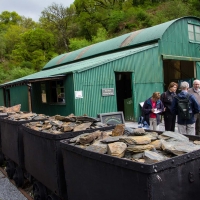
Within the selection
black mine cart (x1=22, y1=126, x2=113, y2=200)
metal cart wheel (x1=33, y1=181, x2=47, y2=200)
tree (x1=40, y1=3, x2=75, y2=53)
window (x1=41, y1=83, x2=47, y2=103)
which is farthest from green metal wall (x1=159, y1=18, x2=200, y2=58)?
tree (x1=40, y1=3, x2=75, y2=53)

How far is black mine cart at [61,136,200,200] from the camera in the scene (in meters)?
2.05

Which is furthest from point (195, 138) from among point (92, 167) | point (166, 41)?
point (166, 41)

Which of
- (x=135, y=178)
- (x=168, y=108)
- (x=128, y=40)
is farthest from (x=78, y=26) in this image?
(x=135, y=178)

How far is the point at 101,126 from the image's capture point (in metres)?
4.20

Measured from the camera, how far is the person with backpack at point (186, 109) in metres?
5.57

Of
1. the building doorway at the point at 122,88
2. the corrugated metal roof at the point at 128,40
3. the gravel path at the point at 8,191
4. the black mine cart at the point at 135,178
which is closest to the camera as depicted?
the black mine cart at the point at 135,178

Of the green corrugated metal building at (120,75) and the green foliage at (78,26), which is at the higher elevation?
the green foliage at (78,26)

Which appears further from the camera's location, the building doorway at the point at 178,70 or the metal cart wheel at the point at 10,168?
the building doorway at the point at 178,70

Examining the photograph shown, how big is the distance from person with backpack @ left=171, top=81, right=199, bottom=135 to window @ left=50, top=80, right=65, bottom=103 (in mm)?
9192

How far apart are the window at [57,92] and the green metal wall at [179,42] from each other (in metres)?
6.90

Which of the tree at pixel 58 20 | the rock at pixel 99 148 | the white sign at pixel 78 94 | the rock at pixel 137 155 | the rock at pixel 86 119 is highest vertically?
the tree at pixel 58 20

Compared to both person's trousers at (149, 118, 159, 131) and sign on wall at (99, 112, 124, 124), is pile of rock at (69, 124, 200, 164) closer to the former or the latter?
person's trousers at (149, 118, 159, 131)

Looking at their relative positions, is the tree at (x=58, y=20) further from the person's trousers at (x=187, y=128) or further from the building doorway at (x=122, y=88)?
the person's trousers at (x=187, y=128)

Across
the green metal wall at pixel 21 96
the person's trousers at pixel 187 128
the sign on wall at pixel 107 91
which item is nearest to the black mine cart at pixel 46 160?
the person's trousers at pixel 187 128
